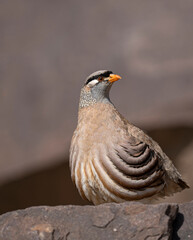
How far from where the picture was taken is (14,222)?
4.09 meters

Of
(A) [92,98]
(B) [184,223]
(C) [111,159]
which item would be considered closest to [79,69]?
(A) [92,98]

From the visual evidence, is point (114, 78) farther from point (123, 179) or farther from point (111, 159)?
point (123, 179)

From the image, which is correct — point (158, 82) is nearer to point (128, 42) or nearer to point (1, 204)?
point (128, 42)

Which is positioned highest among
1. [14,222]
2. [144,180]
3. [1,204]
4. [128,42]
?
[128,42]

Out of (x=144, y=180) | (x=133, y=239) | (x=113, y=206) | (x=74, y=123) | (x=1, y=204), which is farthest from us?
(x=1, y=204)

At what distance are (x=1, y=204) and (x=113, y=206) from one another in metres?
6.10

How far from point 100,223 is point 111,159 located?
1430 millimetres

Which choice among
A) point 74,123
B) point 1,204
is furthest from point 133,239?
point 1,204

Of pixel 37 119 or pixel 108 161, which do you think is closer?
pixel 108 161

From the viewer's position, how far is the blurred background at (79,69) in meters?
8.73

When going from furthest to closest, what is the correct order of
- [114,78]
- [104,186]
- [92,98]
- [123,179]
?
[92,98], [114,78], [104,186], [123,179]

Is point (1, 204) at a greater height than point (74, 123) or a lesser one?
lesser

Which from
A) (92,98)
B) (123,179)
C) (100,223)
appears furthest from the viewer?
(92,98)

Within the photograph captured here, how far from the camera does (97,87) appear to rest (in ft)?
19.5
